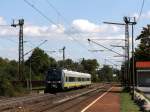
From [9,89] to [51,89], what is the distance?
8.73 m

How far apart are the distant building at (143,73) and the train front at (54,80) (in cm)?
2964

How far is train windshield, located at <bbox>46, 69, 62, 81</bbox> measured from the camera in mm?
66938

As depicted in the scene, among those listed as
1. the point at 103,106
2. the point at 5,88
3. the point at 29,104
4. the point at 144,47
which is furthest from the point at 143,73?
the point at 103,106

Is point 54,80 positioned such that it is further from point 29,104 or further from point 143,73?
point 143,73

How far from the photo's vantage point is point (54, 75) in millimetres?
67625

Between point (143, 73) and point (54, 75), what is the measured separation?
3676 cm

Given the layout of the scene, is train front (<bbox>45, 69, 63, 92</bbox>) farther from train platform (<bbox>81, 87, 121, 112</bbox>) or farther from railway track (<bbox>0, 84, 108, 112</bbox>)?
train platform (<bbox>81, 87, 121, 112</bbox>)

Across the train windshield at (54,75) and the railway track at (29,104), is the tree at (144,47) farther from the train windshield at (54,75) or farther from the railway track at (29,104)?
the railway track at (29,104)

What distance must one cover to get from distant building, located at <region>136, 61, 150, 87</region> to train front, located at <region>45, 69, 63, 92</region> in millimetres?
29639

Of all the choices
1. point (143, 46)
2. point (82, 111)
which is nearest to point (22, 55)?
point (82, 111)

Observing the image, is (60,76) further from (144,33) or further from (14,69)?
(144,33)

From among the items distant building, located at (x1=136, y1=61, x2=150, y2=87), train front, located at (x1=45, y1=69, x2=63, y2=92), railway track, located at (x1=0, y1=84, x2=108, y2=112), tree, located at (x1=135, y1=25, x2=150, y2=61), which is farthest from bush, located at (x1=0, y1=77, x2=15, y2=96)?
tree, located at (x1=135, y1=25, x2=150, y2=61)

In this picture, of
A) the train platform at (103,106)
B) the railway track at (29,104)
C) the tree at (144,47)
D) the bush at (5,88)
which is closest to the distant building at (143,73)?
the tree at (144,47)

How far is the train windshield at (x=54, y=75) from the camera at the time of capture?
220 ft
